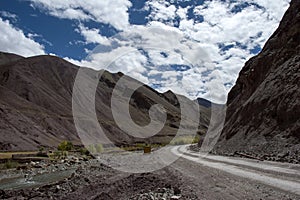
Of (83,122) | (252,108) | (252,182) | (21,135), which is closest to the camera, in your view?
(252,182)

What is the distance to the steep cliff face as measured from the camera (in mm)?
28161

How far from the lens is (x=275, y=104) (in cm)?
3338

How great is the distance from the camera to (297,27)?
3962 centimetres

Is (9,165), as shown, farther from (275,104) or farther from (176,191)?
(176,191)

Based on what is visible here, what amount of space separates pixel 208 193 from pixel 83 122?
101 meters

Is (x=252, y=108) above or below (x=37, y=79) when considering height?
below

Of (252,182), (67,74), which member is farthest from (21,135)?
(67,74)

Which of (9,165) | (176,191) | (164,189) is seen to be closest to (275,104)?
(164,189)

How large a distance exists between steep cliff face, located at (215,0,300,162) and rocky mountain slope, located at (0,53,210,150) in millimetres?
24214

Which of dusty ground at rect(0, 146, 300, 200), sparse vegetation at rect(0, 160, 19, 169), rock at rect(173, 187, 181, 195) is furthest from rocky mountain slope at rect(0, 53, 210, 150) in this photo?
rock at rect(173, 187, 181, 195)

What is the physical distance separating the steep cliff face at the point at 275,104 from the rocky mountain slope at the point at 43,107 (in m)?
24.2

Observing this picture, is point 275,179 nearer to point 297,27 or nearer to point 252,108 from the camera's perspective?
point 252,108

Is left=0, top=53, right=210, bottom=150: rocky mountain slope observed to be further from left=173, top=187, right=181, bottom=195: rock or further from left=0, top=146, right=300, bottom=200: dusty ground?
left=173, top=187, right=181, bottom=195: rock

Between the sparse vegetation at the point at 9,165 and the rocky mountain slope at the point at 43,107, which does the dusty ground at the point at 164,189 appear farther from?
the rocky mountain slope at the point at 43,107
